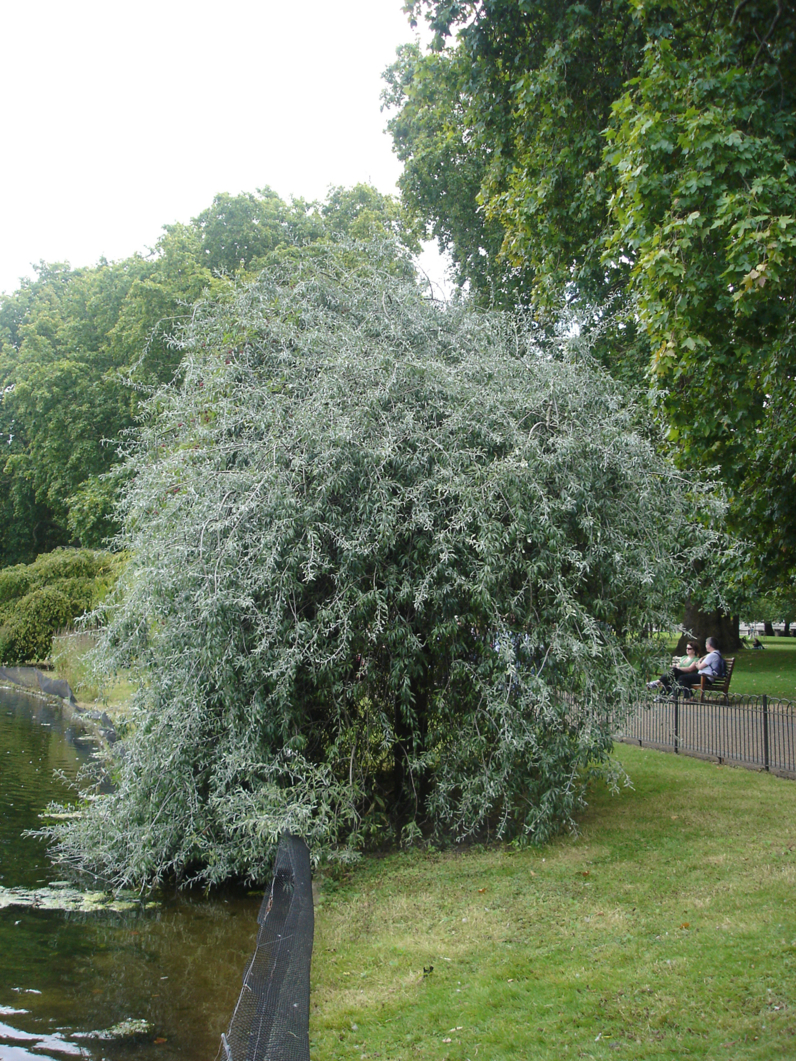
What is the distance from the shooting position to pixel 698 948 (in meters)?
5.15

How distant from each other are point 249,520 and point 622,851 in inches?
177

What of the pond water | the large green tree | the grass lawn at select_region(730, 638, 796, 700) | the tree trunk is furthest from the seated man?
the pond water

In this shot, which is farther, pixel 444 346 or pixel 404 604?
pixel 444 346

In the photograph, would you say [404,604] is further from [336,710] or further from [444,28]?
[444,28]

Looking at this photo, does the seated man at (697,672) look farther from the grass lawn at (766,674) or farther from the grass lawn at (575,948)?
the grass lawn at (575,948)

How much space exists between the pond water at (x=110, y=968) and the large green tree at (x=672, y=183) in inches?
247

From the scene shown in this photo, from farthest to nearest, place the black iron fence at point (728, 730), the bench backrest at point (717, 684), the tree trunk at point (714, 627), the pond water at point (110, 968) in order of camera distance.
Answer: the tree trunk at point (714, 627) < the bench backrest at point (717, 684) < the black iron fence at point (728, 730) < the pond water at point (110, 968)

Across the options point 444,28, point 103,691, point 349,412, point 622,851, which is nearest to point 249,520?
point 349,412

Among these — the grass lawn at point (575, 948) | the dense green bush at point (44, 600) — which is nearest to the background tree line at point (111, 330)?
the dense green bush at point (44, 600)

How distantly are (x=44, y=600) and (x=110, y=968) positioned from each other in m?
23.0

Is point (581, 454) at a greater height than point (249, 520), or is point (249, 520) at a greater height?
point (581, 454)

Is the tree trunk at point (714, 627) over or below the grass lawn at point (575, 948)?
over

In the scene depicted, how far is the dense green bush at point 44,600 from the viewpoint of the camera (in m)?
26.9

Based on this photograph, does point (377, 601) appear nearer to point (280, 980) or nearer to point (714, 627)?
point (280, 980)
